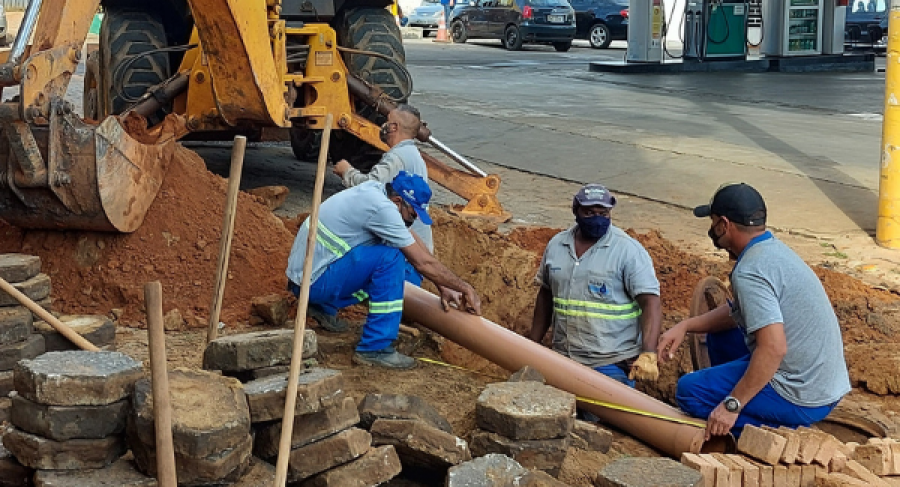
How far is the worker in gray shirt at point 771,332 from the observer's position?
4.94 meters

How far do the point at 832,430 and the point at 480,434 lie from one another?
2.09 m

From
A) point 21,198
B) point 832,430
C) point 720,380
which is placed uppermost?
point 21,198

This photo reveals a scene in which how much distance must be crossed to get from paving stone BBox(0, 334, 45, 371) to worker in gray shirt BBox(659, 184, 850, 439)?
3.07m

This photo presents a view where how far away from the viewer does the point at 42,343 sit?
5.00 metres

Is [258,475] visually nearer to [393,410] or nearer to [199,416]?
[199,416]

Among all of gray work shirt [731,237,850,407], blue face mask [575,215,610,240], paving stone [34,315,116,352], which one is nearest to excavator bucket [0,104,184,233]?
paving stone [34,315,116,352]

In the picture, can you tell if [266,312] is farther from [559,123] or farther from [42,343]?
[559,123]

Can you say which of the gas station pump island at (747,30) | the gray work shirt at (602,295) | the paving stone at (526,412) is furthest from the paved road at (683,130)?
the paving stone at (526,412)

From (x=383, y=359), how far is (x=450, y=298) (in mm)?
483

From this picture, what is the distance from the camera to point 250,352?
450 cm

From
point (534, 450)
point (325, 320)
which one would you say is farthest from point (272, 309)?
point (534, 450)

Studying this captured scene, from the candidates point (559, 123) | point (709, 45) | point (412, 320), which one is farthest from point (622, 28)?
point (412, 320)

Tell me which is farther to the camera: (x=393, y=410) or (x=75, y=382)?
(x=393, y=410)

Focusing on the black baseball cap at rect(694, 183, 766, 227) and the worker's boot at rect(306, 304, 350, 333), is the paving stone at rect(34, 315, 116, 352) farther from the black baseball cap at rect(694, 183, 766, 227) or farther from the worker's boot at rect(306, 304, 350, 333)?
the black baseball cap at rect(694, 183, 766, 227)
